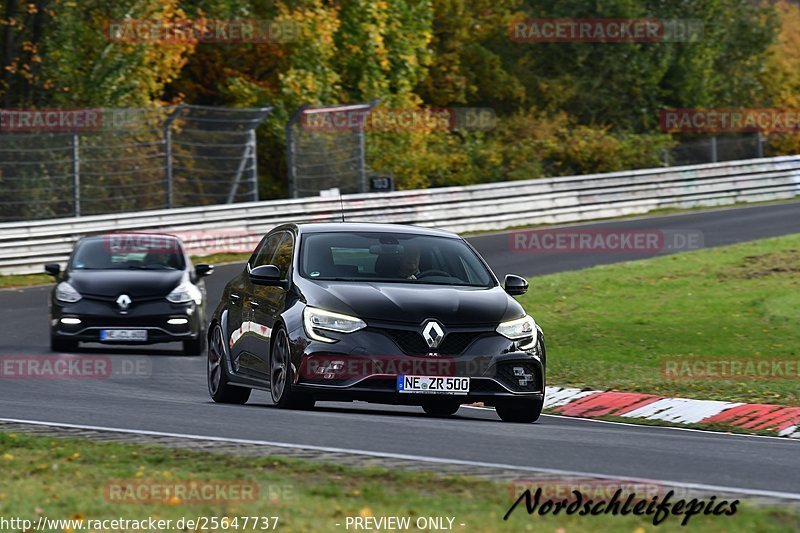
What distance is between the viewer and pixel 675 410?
47.6 ft

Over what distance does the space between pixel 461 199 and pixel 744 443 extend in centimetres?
2412

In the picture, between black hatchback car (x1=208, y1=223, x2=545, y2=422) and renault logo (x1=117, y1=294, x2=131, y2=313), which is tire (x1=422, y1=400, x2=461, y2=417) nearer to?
black hatchback car (x1=208, y1=223, x2=545, y2=422)

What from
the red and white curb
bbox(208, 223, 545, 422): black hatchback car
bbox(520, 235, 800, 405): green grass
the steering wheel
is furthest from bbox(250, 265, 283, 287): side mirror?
bbox(520, 235, 800, 405): green grass

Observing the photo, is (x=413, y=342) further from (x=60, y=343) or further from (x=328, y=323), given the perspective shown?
(x=60, y=343)

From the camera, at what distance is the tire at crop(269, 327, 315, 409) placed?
12.3m

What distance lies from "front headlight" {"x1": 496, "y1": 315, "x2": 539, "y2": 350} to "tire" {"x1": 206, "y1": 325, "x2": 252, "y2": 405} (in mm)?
2887

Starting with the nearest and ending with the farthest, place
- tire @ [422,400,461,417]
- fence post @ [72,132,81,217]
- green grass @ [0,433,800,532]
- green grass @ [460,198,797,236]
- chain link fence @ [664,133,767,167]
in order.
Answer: green grass @ [0,433,800,532], tire @ [422,400,461,417], fence post @ [72,132,81,217], green grass @ [460,198,797,236], chain link fence @ [664,133,767,167]

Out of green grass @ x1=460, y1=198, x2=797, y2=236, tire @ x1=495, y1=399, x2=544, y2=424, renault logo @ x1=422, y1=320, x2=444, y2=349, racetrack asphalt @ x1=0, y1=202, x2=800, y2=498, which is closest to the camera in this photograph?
racetrack asphalt @ x1=0, y1=202, x2=800, y2=498

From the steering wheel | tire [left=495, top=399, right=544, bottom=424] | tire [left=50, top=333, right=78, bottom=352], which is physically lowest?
tire [left=50, top=333, right=78, bottom=352]

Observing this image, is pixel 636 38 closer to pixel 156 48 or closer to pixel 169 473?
pixel 156 48

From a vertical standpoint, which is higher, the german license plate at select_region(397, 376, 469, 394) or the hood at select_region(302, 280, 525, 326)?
the hood at select_region(302, 280, 525, 326)

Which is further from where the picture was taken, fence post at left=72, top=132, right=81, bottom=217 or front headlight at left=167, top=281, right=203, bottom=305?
fence post at left=72, top=132, right=81, bottom=217

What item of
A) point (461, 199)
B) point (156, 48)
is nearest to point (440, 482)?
point (461, 199)

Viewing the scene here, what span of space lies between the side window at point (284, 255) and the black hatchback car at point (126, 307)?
232 inches
